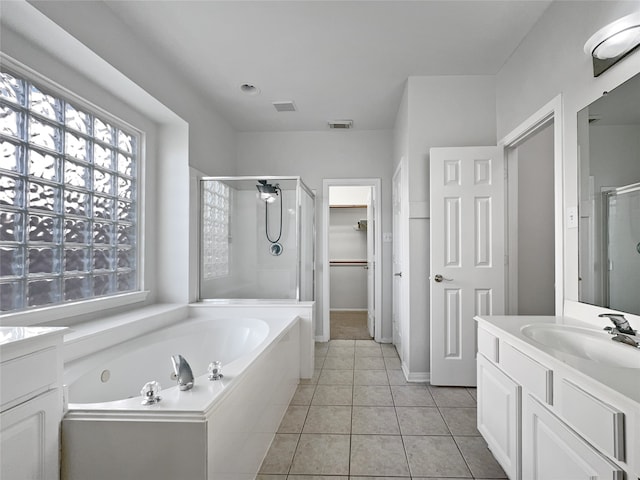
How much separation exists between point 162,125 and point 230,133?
3.76 ft

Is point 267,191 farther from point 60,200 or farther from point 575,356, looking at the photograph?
point 575,356

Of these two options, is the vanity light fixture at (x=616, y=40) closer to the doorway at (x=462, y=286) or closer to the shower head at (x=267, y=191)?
the doorway at (x=462, y=286)

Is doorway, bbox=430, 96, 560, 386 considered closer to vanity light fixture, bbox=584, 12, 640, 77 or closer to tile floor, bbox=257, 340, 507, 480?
tile floor, bbox=257, 340, 507, 480

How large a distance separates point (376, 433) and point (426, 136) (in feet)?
7.47

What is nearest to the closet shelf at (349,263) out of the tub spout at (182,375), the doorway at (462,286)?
the doorway at (462,286)

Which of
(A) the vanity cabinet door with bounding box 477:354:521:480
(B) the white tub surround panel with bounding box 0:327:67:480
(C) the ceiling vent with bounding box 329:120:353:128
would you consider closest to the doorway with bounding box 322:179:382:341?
(C) the ceiling vent with bounding box 329:120:353:128

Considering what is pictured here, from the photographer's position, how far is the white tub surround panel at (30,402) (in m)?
0.90

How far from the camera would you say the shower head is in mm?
3201

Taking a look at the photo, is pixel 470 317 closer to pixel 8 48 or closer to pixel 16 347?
pixel 16 347

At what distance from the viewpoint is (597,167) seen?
153cm

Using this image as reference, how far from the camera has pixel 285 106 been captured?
3340mm

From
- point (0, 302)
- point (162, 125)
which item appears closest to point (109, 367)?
point (0, 302)

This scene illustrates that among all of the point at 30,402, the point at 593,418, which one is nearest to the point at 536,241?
the point at 593,418

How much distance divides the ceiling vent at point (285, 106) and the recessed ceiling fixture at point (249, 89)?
0.30 m
